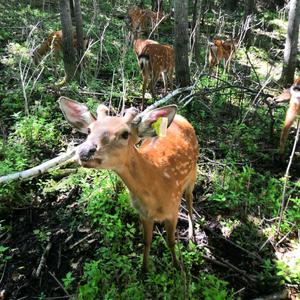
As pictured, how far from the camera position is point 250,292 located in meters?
4.04

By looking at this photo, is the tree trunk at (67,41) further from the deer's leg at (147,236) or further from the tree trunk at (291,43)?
the deer's leg at (147,236)

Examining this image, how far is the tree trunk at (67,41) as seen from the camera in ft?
25.8

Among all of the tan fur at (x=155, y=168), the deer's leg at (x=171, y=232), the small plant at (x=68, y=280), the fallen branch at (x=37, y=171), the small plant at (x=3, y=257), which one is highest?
the tan fur at (x=155, y=168)

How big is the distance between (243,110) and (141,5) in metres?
11.6

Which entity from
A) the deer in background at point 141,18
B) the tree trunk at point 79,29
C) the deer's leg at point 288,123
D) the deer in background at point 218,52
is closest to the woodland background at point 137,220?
the deer's leg at point 288,123

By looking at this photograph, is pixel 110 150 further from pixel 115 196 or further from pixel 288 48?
pixel 288 48

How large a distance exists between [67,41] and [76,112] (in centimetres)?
519

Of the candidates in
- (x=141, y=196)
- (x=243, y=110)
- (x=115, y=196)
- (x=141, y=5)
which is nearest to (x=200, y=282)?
(x=141, y=196)

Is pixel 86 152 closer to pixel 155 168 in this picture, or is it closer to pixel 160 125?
pixel 160 125

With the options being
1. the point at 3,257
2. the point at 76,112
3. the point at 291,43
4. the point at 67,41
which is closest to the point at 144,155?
the point at 76,112

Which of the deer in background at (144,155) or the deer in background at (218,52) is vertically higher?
the deer in background at (144,155)

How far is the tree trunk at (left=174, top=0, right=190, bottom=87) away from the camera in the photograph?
7160mm

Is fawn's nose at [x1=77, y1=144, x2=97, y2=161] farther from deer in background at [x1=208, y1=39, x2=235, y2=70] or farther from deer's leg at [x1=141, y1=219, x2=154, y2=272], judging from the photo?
deer in background at [x1=208, y1=39, x2=235, y2=70]

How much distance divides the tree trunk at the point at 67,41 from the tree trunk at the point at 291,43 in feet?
16.8
